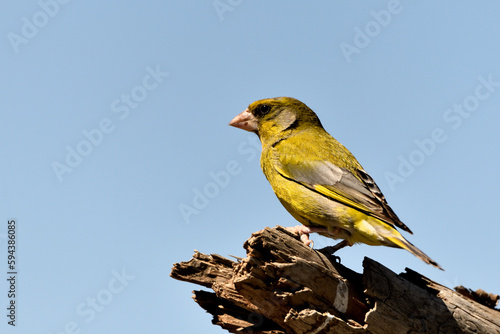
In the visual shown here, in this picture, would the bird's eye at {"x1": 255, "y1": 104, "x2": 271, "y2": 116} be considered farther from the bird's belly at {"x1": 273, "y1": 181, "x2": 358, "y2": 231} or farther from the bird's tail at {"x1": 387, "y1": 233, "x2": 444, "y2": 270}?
the bird's tail at {"x1": 387, "y1": 233, "x2": 444, "y2": 270}

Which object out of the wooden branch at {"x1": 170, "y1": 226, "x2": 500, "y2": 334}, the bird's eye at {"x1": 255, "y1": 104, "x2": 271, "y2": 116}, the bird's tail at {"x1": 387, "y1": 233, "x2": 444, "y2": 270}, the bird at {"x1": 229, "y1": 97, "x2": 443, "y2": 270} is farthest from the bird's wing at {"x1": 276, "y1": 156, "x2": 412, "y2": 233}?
the bird's eye at {"x1": 255, "y1": 104, "x2": 271, "y2": 116}

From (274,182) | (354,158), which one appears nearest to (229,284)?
(274,182)

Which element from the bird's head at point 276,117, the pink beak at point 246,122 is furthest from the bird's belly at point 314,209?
the pink beak at point 246,122

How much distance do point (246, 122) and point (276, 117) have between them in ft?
1.41

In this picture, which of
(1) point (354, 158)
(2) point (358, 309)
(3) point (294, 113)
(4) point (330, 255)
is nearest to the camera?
(2) point (358, 309)

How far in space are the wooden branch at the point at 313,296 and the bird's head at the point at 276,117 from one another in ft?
7.49

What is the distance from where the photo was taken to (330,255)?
4.73m

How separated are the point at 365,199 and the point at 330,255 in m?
0.71

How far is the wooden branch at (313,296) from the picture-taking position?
409cm

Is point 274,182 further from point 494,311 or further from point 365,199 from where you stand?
point 494,311

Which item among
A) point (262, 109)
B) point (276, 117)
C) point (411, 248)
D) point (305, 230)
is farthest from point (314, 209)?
point (262, 109)

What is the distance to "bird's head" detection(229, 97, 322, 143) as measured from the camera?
21.3 ft

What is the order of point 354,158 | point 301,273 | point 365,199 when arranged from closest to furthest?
point 301,273 → point 365,199 → point 354,158

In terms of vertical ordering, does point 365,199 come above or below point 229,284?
above
